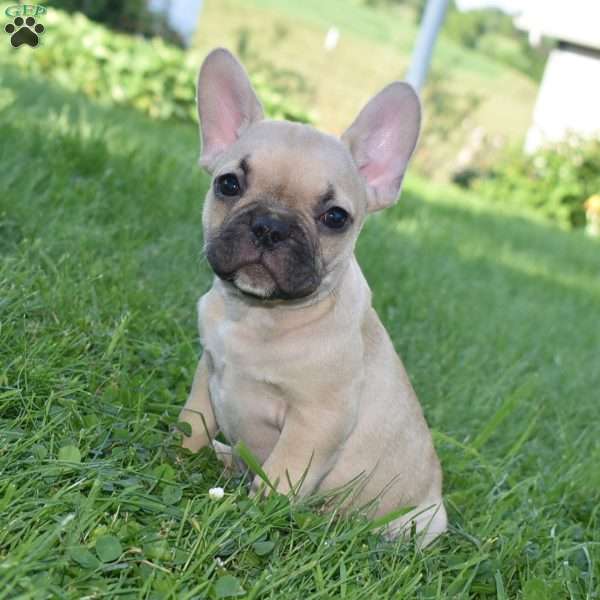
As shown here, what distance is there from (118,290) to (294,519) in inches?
66.9

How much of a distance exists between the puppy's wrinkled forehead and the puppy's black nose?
0.51 feet

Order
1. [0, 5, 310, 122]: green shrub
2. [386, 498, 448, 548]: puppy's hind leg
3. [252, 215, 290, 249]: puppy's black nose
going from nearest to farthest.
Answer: [252, 215, 290, 249]: puppy's black nose, [386, 498, 448, 548]: puppy's hind leg, [0, 5, 310, 122]: green shrub

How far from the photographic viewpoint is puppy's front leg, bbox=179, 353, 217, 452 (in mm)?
3301

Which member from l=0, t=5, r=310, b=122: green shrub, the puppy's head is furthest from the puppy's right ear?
l=0, t=5, r=310, b=122: green shrub

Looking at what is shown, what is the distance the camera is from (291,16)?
2677 cm

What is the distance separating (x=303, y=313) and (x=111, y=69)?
8431 millimetres

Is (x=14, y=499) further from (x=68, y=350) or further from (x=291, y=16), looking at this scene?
(x=291, y=16)

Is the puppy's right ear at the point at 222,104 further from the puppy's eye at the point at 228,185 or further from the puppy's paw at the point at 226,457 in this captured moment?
the puppy's paw at the point at 226,457

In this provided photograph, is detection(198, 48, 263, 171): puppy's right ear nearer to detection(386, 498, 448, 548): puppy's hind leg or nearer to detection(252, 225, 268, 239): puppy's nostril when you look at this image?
detection(252, 225, 268, 239): puppy's nostril

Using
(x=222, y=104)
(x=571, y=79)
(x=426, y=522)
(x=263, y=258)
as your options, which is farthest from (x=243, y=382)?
(x=571, y=79)

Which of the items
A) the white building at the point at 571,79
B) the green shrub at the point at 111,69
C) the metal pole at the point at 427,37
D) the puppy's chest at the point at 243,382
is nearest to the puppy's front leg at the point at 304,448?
the puppy's chest at the point at 243,382

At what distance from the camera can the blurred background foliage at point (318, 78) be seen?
10.9m

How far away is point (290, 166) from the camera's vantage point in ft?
10.1

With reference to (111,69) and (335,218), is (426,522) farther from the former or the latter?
(111,69)
